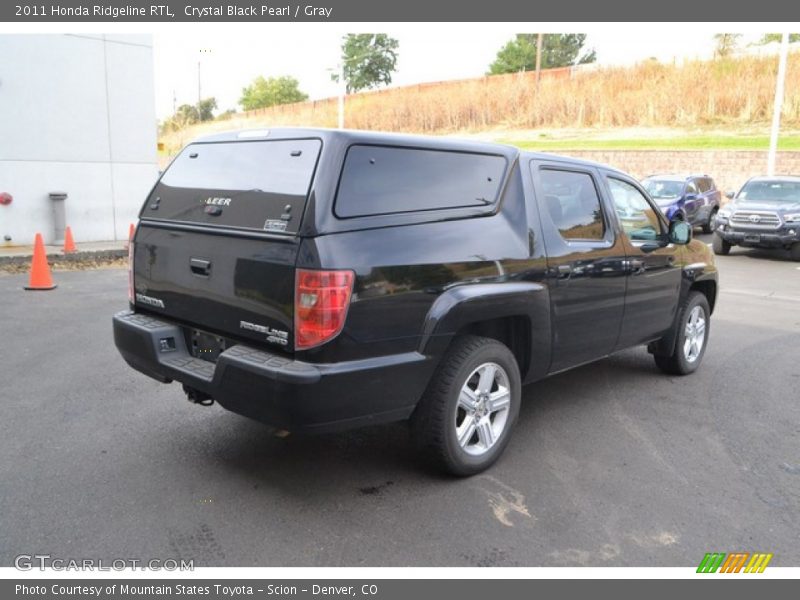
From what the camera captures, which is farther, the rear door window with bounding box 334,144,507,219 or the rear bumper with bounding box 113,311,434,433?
the rear door window with bounding box 334,144,507,219

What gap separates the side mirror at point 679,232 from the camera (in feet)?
18.2

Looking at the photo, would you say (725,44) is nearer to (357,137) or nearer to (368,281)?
(357,137)

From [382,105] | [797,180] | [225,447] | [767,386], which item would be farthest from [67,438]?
[382,105]

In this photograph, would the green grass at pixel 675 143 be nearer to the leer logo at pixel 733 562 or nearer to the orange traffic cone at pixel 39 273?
the orange traffic cone at pixel 39 273

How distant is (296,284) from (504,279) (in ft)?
4.42

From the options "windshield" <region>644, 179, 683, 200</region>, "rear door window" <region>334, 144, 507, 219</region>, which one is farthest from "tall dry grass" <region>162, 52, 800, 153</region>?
"rear door window" <region>334, 144, 507, 219</region>

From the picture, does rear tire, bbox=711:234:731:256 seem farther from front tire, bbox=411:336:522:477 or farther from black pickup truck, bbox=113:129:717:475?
front tire, bbox=411:336:522:477

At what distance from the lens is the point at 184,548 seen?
3.13 meters

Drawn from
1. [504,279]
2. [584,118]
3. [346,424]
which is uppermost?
[584,118]

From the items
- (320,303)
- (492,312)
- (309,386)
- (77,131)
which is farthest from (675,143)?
(309,386)

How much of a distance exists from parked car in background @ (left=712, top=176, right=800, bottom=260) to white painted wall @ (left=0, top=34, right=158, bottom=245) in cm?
1250

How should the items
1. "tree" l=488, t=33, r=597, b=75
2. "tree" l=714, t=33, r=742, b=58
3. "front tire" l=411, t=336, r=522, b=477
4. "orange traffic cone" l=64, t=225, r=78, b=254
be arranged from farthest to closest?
"tree" l=488, t=33, r=597, b=75 → "tree" l=714, t=33, r=742, b=58 → "orange traffic cone" l=64, t=225, r=78, b=254 → "front tire" l=411, t=336, r=522, b=477

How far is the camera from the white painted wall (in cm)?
1162
